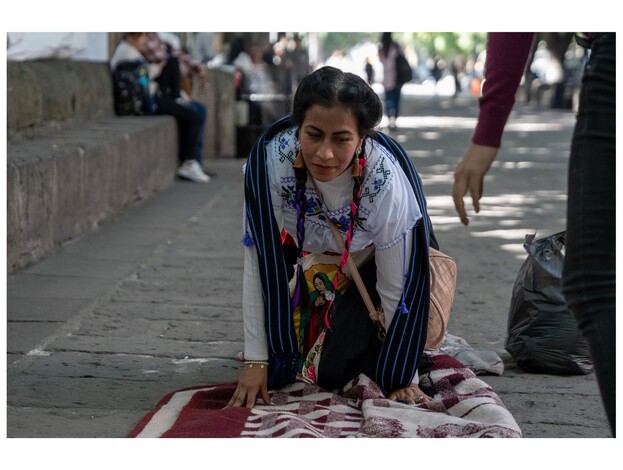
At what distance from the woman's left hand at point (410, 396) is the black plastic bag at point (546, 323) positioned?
65 cm

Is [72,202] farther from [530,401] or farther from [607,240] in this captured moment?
[607,240]

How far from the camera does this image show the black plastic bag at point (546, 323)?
12.4 ft

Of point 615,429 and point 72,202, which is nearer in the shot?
point 615,429

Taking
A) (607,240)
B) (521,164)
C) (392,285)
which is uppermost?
(607,240)

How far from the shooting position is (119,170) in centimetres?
748

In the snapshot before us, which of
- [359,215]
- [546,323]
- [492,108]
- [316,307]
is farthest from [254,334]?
[546,323]

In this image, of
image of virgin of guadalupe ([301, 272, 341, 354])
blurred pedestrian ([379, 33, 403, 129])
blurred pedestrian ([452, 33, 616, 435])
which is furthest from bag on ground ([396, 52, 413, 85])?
blurred pedestrian ([452, 33, 616, 435])

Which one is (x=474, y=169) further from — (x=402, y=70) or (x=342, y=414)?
(x=402, y=70)

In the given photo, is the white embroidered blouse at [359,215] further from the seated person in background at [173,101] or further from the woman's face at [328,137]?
the seated person in background at [173,101]

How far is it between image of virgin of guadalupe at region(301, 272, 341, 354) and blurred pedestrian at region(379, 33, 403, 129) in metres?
13.8

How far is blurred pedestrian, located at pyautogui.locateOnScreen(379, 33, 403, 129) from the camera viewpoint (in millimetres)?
17141

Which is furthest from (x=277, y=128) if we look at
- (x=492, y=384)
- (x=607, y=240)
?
(x=607, y=240)

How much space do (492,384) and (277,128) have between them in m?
1.18

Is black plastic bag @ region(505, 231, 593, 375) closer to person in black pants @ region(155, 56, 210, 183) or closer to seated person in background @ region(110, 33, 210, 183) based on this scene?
Result: seated person in background @ region(110, 33, 210, 183)
